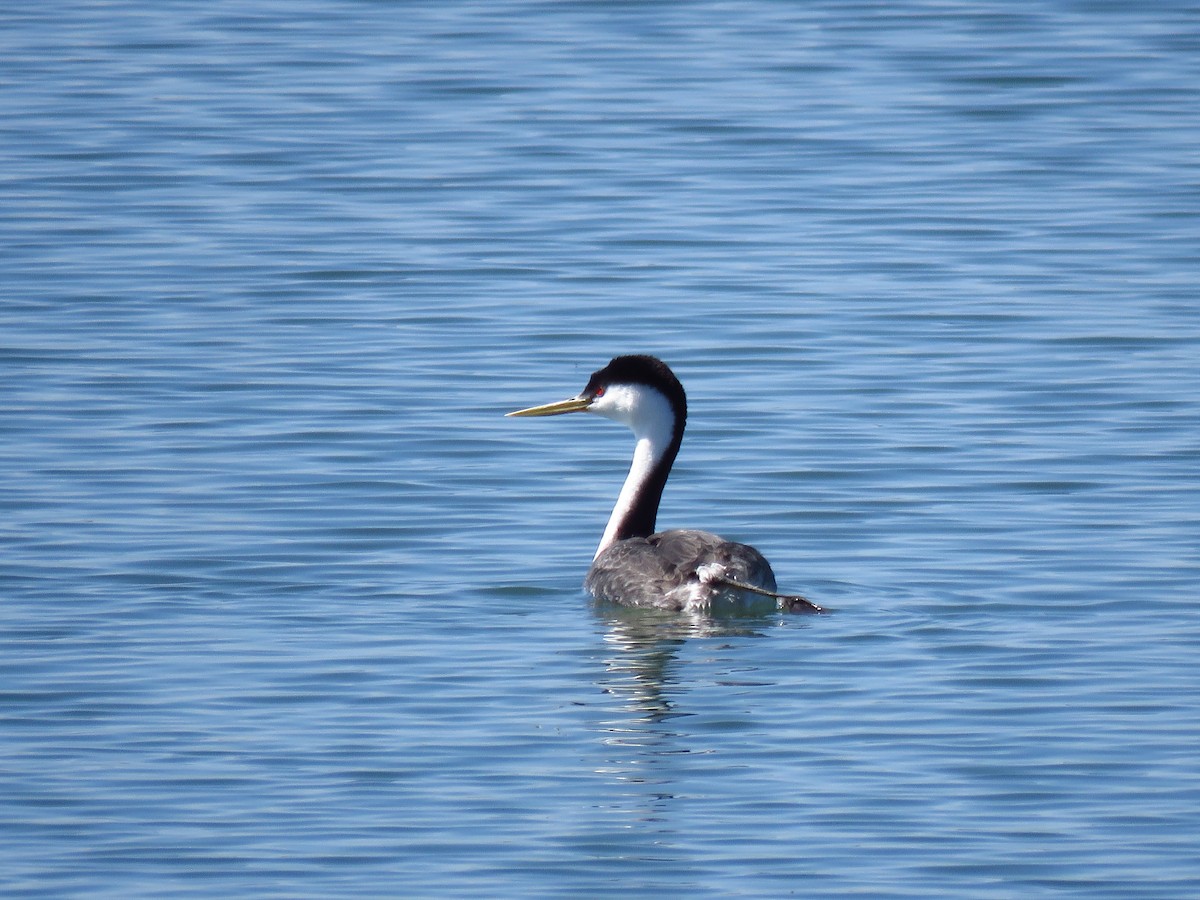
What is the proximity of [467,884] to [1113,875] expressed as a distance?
2.00m

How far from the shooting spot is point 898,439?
14.2 metres

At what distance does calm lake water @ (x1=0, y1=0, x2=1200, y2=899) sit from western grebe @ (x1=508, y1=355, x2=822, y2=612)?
0.73 feet

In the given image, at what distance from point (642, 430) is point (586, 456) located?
2258 millimetres

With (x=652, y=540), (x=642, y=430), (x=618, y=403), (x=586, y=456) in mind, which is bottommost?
(x=586, y=456)

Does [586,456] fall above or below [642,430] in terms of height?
below

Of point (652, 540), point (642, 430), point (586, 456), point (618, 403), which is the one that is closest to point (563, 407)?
point (618, 403)

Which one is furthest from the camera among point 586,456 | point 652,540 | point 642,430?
point 586,456

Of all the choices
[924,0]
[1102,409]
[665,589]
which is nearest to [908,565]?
[665,589]

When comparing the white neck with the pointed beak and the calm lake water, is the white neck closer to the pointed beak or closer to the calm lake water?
the pointed beak

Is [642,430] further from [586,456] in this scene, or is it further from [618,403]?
[586,456]

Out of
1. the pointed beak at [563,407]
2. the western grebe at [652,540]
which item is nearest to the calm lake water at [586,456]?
the western grebe at [652,540]

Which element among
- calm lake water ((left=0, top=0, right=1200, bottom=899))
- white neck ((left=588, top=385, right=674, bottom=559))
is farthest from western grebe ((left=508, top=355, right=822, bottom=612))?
calm lake water ((left=0, top=0, right=1200, bottom=899))

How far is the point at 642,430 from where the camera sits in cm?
1213

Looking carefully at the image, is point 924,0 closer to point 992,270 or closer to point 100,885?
point 992,270
